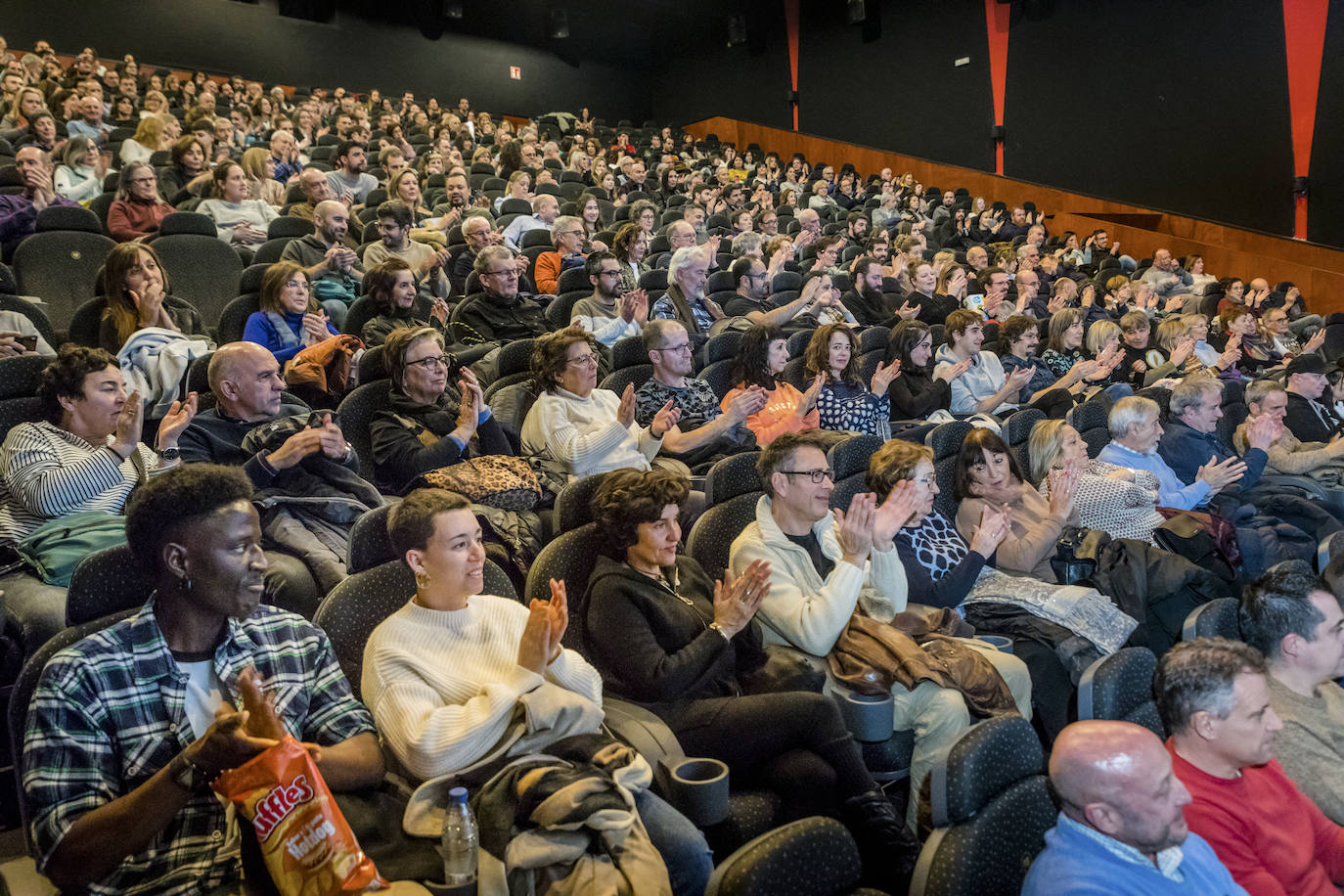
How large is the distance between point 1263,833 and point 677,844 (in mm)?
873

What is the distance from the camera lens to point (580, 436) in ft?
8.48

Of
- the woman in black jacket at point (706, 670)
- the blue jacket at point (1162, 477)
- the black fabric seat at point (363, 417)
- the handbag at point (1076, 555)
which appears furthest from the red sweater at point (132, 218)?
the blue jacket at point (1162, 477)

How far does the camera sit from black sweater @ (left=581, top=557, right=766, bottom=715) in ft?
5.47

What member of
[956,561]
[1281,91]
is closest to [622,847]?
[956,561]

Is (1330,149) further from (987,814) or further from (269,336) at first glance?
(987,814)

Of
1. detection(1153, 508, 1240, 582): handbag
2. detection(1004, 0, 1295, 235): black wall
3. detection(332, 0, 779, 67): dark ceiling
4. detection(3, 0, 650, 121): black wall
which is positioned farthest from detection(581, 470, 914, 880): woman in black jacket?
detection(332, 0, 779, 67): dark ceiling

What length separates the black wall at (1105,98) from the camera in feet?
27.0

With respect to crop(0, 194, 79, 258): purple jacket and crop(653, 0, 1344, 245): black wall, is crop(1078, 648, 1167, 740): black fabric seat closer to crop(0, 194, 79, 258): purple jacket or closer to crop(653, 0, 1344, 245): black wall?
crop(0, 194, 79, 258): purple jacket

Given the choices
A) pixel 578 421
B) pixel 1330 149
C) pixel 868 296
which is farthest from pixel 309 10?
pixel 578 421

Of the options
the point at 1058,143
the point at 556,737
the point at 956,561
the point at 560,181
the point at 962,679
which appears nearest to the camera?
the point at 556,737

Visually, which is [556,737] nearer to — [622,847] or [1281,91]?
[622,847]

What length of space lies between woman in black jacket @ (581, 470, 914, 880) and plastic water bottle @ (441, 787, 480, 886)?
45cm

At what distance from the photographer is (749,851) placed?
1.06 m

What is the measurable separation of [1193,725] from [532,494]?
1.48m
